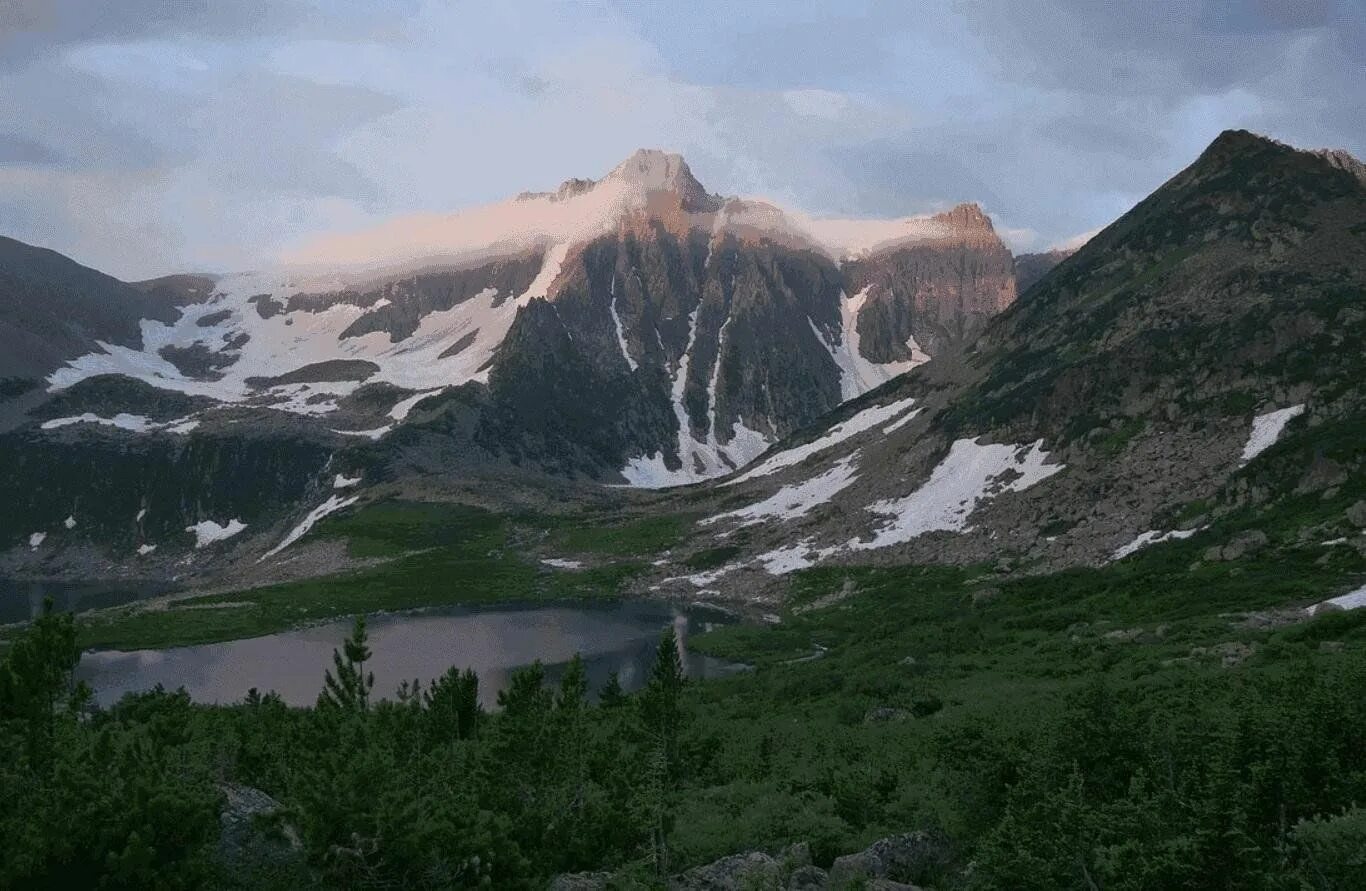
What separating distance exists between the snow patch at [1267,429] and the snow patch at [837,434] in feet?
222

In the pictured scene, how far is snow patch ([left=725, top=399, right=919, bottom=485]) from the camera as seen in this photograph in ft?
555

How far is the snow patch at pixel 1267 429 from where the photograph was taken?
91562 millimetres

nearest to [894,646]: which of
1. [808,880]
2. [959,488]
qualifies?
[808,880]

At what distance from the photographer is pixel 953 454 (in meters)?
130

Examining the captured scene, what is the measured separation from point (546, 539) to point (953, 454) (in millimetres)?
76894

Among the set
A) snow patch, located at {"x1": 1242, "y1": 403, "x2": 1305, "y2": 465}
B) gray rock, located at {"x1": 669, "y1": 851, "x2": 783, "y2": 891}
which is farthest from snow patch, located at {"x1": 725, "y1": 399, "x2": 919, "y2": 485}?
gray rock, located at {"x1": 669, "y1": 851, "x2": 783, "y2": 891}

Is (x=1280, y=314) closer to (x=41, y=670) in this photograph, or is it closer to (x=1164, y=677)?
(x=1164, y=677)

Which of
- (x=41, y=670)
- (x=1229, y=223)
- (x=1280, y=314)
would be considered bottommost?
(x=41, y=670)

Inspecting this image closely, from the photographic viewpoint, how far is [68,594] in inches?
7037

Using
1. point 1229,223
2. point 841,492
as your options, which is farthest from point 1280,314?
point 841,492

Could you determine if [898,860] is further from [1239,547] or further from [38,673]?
[1239,547]

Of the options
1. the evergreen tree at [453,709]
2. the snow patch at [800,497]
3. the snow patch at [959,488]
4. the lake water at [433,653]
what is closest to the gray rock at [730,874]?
the evergreen tree at [453,709]

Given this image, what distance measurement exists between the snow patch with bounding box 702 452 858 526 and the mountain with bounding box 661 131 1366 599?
0.50m

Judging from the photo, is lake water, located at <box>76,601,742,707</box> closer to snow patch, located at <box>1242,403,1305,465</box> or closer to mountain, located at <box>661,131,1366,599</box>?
mountain, located at <box>661,131,1366,599</box>
